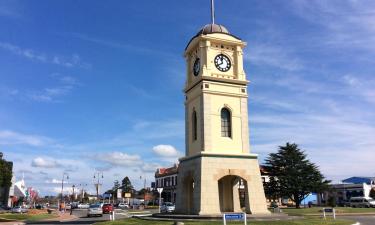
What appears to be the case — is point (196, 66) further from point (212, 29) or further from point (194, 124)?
point (194, 124)

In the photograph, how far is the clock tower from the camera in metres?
28.5

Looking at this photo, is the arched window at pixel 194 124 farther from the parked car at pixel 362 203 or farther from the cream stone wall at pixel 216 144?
the parked car at pixel 362 203

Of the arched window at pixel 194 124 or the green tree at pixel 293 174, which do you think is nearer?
the arched window at pixel 194 124

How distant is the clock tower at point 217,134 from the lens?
28.5 metres

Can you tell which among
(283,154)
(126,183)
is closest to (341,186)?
(283,154)

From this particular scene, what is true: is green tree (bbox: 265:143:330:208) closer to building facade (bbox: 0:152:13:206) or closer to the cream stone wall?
the cream stone wall

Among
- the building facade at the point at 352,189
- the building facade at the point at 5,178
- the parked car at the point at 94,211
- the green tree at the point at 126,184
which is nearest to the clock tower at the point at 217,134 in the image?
the parked car at the point at 94,211

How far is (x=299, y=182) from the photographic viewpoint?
2413 inches

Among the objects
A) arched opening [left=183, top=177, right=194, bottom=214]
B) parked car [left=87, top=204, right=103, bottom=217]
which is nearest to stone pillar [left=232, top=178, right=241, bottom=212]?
arched opening [left=183, top=177, right=194, bottom=214]

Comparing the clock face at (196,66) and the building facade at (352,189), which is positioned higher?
the clock face at (196,66)

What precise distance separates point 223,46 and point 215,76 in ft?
10.1

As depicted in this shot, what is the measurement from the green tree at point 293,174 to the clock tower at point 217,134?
32326mm

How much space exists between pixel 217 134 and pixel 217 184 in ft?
13.2

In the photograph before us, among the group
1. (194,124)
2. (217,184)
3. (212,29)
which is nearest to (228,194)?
(217,184)
